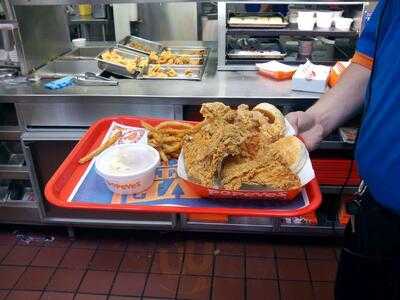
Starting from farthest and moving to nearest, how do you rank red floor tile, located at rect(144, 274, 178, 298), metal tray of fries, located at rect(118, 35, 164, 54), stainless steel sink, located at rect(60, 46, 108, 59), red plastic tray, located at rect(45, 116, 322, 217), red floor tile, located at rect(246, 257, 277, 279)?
stainless steel sink, located at rect(60, 46, 108, 59), metal tray of fries, located at rect(118, 35, 164, 54), red floor tile, located at rect(246, 257, 277, 279), red floor tile, located at rect(144, 274, 178, 298), red plastic tray, located at rect(45, 116, 322, 217)

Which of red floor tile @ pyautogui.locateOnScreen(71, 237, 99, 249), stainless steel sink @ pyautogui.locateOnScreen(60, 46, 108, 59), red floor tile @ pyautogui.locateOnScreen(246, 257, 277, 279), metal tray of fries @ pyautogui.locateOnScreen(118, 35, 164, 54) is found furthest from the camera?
stainless steel sink @ pyautogui.locateOnScreen(60, 46, 108, 59)

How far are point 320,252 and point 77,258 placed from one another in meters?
1.26

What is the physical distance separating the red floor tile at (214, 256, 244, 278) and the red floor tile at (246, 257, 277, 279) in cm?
4

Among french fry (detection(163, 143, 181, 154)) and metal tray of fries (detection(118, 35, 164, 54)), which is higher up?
metal tray of fries (detection(118, 35, 164, 54))

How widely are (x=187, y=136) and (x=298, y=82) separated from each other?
83 cm

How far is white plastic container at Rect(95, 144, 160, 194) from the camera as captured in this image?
869mm

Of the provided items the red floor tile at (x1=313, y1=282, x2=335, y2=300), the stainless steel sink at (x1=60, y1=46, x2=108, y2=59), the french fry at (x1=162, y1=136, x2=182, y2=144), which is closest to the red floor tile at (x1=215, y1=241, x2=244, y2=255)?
the red floor tile at (x1=313, y1=282, x2=335, y2=300)

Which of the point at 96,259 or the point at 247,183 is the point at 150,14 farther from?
the point at 247,183

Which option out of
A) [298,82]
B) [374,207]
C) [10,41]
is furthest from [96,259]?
[374,207]

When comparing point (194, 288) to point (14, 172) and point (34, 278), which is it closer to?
point (34, 278)

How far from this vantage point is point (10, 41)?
1829 millimetres

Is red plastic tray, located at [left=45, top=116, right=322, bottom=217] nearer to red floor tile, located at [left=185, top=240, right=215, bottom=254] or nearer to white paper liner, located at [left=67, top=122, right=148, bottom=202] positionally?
white paper liner, located at [left=67, top=122, right=148, bottom=202]

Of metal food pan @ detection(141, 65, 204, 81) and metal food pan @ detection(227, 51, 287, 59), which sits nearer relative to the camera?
metal food pan @ detection(141, 65, 204, 81)

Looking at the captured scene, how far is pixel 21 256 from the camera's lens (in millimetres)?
1953
